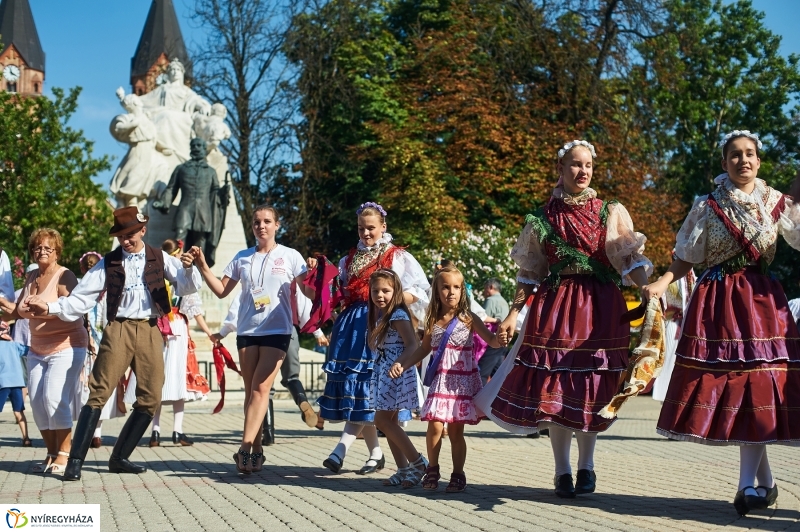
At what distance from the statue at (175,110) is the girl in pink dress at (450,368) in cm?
1829

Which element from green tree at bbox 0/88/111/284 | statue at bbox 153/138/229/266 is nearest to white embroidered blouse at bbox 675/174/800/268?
statue at bbox 153/138/229/266

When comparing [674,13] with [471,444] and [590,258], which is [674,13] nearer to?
[471,444]

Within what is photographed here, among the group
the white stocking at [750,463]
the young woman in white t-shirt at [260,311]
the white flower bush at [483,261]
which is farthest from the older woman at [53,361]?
the white flower bush at [483,261]

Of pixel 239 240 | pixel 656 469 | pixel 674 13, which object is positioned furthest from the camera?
pixel 674 13

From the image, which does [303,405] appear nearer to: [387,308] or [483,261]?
[387,308]

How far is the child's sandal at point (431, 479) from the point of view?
740 cm

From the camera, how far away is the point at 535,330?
22.7ft

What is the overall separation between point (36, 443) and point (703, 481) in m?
7.24

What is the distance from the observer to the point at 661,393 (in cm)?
1307

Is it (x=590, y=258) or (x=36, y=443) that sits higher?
(x=590, y=258)

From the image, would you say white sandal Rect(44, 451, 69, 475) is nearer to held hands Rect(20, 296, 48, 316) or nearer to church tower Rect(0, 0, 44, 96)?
held hands Rect(20, 296, 48, 316)

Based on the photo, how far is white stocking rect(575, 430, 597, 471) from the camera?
6895 mm

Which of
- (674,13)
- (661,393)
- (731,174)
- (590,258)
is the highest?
(674,13)

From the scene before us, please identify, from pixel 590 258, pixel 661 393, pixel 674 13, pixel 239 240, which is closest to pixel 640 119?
pixel 674 13
